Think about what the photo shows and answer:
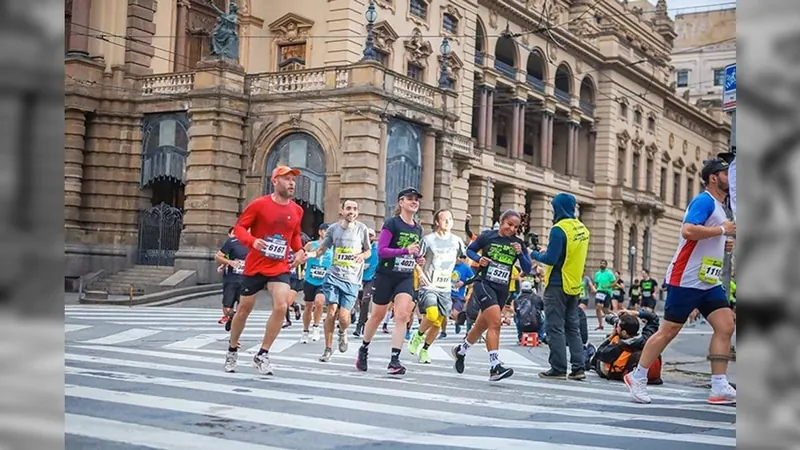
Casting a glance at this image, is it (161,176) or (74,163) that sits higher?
(74,163)

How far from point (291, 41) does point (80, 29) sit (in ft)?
22.2

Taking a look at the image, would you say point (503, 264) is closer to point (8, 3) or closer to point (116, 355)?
point (116, 355)

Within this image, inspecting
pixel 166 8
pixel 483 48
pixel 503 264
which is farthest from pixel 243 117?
pixel 503 264

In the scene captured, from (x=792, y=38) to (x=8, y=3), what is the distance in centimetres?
204

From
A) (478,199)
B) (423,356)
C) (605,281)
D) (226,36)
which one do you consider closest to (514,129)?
(478,199)

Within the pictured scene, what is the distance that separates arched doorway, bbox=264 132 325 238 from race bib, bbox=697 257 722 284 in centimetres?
2017

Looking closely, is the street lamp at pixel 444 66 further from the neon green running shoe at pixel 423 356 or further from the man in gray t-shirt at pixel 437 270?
the man in gray t-shirt at pixel 437 270

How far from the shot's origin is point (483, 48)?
40.8 metres

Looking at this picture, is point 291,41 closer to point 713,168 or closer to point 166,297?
point 166,297

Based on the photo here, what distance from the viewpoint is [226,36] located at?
27.3 m

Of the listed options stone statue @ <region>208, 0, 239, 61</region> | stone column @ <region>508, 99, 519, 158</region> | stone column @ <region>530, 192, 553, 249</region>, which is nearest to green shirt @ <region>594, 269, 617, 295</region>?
stone statue @ <region>208, 0, 239, 61</region>

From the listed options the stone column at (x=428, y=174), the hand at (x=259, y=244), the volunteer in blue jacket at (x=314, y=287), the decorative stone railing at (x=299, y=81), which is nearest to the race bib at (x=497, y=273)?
the hand at (x=259, y=244)

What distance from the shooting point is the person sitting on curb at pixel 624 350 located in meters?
10.4

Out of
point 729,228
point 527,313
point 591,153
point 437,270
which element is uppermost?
point 591,153
